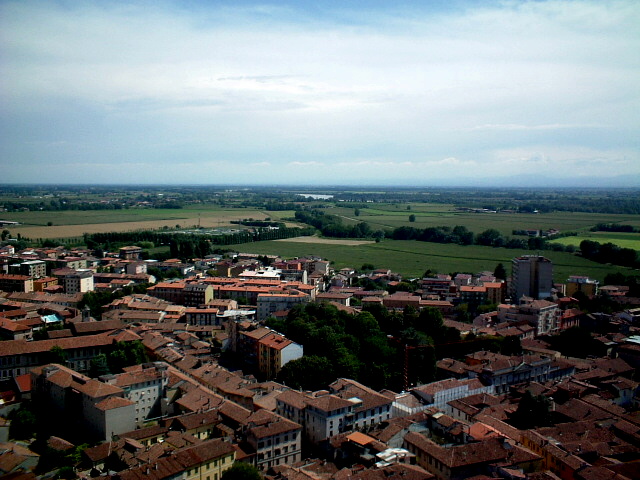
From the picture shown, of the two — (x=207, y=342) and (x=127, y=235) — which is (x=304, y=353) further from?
(x=127, y=235)

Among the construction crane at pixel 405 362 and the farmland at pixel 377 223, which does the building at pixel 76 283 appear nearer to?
the farmland at pixel 377 223

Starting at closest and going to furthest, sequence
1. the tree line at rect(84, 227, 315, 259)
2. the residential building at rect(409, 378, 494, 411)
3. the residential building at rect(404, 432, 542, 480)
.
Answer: the residential building at rect(404, 432, 542, 480) → the residential building at rect(409, 378, 494, 411) → the tree line at rect(84, 227, 315, 259)

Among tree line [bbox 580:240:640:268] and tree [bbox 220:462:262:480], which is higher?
tree line [bbox 580:240:640:268]

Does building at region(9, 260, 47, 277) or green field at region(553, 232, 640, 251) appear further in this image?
green field at region(553, 232, 640, 251)

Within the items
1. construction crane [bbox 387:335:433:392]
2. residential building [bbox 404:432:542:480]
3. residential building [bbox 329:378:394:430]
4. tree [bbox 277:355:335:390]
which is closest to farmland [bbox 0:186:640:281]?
construction crane [bbox 387:335:433:392]

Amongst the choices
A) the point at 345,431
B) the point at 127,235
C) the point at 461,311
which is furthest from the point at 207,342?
the point at 127,235

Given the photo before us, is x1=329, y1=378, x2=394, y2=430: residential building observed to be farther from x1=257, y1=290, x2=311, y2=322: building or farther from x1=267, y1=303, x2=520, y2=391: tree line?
x1=257, y1=290, x2=311, y2=322: building

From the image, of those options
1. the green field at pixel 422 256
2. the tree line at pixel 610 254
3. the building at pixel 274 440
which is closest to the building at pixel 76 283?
the green field at pixel 422 256
